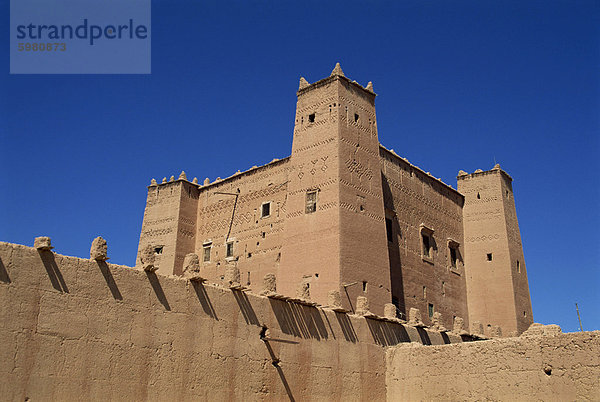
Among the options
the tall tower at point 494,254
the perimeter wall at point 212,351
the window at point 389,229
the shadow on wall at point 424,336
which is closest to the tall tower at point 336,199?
the window at point 389,229

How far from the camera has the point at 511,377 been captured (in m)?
13.6

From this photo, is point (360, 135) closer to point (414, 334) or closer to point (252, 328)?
point (414, 334)

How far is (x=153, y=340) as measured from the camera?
1193 centimetres

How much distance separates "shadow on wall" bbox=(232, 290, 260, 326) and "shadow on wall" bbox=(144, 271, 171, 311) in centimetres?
174

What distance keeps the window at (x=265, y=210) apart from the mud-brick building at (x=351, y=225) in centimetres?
6

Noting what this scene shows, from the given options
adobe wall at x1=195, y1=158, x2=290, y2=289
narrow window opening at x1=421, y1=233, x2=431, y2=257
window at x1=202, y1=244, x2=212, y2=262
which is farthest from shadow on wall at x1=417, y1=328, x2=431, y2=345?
window at x1=202, y1=244, x2=212, y2=262

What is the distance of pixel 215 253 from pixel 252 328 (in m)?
15.8

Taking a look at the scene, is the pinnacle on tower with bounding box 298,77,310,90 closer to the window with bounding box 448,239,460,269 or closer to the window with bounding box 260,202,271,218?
the window with bounding box 260,202,271,218

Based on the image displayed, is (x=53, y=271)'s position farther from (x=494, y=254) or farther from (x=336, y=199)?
(x=494, y=254)

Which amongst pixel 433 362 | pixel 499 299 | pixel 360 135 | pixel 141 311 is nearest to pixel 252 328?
pixel 141 311

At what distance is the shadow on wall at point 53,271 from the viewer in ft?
34.9

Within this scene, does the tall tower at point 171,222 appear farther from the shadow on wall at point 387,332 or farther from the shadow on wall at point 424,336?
the shadow on wall at point 387,332

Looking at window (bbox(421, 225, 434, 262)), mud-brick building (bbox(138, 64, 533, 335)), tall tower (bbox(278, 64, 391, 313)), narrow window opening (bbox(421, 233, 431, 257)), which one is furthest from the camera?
narrow window opening (bbox(421, 233, 431, 257))

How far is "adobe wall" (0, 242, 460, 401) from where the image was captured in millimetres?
10273
